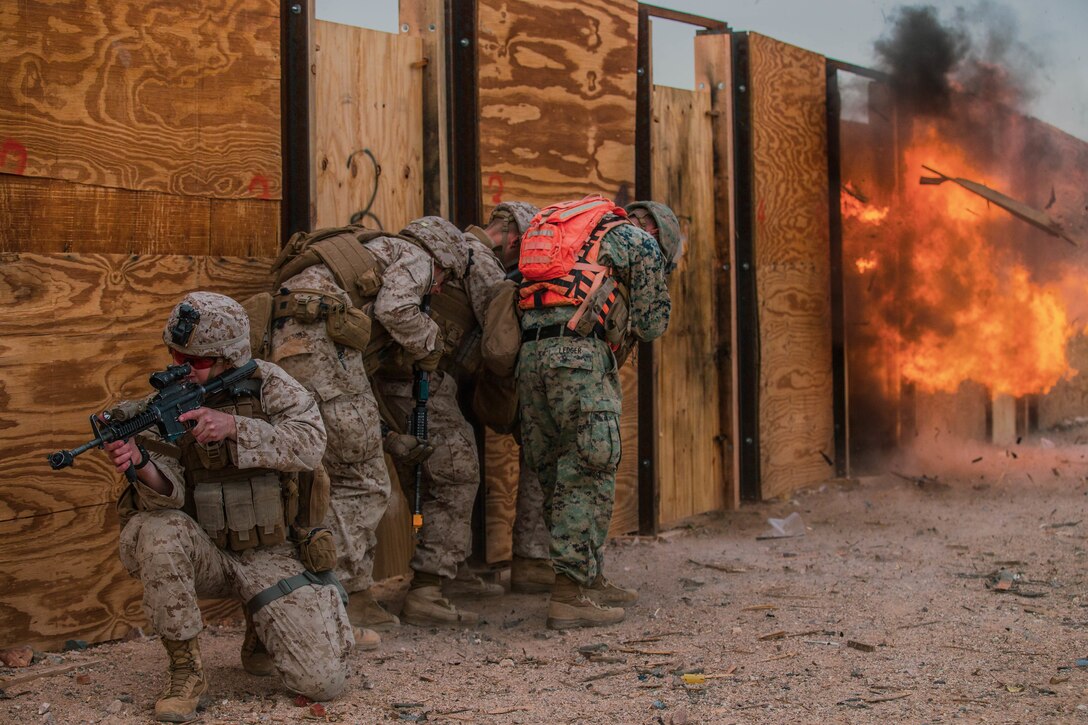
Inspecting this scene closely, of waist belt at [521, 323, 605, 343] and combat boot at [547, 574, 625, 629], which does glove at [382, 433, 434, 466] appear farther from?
combat boot at [547, 574, 625, 629]

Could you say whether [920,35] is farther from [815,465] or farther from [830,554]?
[830,554]

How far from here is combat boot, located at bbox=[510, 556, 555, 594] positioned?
650cm

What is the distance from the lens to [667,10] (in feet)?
27.3

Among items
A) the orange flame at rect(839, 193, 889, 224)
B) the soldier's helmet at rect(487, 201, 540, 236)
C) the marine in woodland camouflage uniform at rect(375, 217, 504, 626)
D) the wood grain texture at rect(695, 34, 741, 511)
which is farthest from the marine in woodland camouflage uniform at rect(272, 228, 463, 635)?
the orange flame at rect(839, 193, 889, 224)

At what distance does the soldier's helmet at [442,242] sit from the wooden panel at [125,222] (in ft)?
2.21

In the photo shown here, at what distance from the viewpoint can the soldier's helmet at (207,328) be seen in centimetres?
423

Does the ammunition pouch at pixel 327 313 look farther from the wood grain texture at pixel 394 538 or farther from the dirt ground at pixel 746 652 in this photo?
the dirt ground at pixel 746 652

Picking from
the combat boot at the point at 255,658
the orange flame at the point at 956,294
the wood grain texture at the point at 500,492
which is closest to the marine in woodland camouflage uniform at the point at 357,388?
the combat boot at the point at 255,658

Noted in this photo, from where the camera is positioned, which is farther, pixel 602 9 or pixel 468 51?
pixel 602 9

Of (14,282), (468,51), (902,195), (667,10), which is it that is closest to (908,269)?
(902,195)

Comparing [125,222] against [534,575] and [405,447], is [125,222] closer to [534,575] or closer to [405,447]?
[405,447]

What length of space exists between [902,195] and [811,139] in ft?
3.76

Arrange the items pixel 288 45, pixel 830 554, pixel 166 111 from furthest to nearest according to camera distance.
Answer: pixel 830 554
pixel 288 45
pixel 166 111

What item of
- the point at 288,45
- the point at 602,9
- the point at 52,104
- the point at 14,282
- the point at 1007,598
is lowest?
the point at 1007,598
